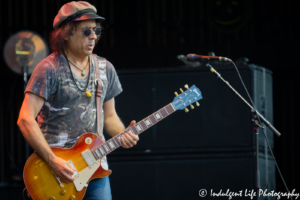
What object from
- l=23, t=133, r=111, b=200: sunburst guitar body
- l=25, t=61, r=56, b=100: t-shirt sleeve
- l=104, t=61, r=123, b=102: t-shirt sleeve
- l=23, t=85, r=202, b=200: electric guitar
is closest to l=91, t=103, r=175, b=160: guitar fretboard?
l=23, t=85, r=202, b=200: electric guitar

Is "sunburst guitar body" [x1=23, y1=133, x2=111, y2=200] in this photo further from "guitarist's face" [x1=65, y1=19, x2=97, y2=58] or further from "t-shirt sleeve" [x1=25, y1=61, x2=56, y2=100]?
"guitarist's face" [x1=65, y1=19, x2=97, y2=58]

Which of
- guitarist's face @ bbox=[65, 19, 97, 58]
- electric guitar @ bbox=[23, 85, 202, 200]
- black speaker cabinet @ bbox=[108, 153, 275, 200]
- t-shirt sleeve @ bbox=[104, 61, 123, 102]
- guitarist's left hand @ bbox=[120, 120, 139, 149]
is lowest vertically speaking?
black speaker cabinet @ bbox=[108, 153, 275, 200]

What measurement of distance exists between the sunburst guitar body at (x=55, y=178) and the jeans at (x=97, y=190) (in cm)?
5

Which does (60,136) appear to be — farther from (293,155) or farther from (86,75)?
(293,155)

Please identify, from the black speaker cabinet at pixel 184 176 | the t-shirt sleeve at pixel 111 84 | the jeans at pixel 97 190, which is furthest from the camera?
the black speaker cabinet at pixel 184 176

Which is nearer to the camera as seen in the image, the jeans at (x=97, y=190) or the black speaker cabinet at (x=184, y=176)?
the jeans at (x=97, y=190)

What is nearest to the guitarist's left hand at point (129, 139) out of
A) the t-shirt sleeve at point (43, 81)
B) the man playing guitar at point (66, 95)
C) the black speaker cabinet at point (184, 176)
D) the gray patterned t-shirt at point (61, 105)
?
the man playing guitar at point (66, 95)

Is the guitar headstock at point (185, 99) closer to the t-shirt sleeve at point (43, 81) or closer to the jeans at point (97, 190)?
the jeans at point (97, 190)

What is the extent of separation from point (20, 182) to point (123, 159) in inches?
78.7

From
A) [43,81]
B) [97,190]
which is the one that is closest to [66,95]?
[43,81]

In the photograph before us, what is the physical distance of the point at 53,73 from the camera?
298cm

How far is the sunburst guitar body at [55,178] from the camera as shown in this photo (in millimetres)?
2908

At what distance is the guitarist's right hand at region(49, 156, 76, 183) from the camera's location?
2.88m

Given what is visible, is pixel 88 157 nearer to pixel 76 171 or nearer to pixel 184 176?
pixel 76 171
